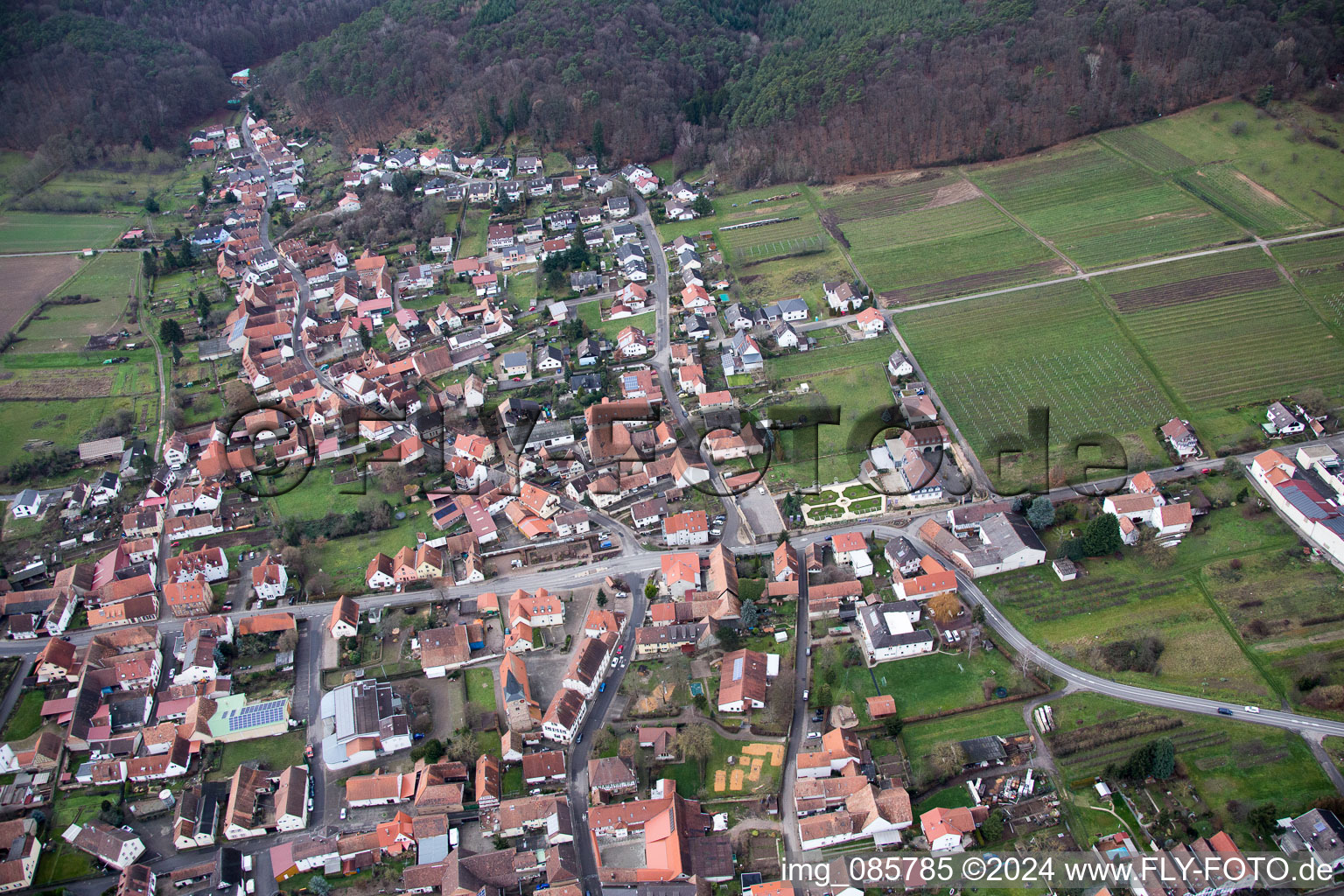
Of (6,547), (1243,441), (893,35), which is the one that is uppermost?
(893,35)

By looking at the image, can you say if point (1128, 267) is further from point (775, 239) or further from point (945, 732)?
point (945, 732)

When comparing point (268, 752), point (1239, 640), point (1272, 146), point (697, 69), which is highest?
point (697, 69)

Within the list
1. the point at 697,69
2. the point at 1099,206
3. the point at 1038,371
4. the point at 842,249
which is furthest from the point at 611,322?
the point at 697,69

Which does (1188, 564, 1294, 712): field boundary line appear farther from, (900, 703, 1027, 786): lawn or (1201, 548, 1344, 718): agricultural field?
(900, 703, 1027, 786): lawn

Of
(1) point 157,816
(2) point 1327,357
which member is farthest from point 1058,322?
(1) point 157,816

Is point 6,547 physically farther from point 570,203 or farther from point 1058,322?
point 1058,322
